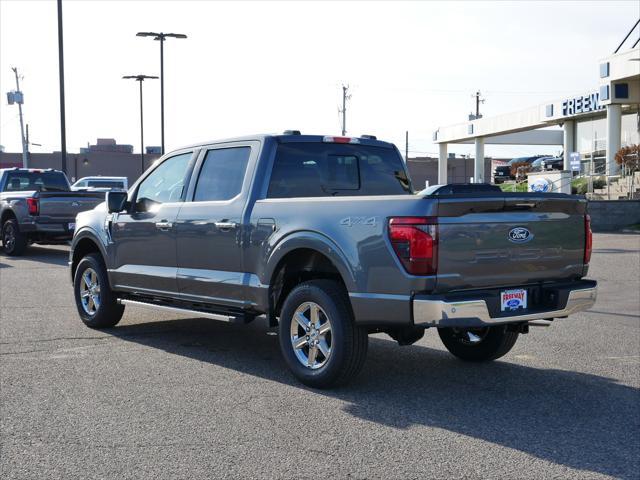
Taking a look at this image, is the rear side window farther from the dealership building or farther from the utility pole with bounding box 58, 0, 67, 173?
the dealership building

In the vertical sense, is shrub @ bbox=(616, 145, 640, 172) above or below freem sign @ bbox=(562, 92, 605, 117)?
below

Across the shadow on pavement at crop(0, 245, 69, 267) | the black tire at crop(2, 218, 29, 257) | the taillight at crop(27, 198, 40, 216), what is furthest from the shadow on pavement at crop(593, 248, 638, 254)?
the black tire at crop(2, 218, 29, 257)

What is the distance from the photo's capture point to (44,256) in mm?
19359

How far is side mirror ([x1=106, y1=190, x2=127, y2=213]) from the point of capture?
335 inches

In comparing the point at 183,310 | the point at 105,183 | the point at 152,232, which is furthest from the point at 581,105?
the point at 183,310

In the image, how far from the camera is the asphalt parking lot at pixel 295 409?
4777mm

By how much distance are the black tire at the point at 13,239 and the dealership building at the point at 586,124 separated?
22.0m

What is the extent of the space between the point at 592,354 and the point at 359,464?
396 cm

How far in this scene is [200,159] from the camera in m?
7.97

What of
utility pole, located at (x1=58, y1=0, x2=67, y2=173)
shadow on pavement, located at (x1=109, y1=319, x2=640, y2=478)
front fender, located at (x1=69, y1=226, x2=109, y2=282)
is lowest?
shadow on pavement, located at (x1=109, y1=319, x2=640, y2=478)

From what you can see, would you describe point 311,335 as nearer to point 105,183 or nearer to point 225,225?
point 225,225

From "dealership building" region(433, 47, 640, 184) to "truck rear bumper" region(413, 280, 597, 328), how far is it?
28.0 m

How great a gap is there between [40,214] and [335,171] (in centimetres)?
1225

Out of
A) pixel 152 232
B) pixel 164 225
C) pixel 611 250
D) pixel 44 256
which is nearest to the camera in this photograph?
pixel 164 225
